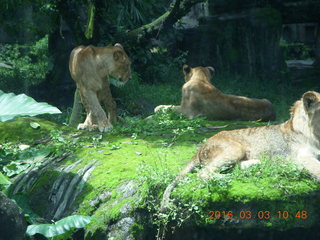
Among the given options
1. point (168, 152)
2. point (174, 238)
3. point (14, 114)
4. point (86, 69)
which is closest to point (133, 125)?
point (86, 69)

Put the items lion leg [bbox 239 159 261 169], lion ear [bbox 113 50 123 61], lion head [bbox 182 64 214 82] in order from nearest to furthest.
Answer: lion leg [bbox 239 159 261 169], lion ear [bbox 113 50 123 61], lion head [bbox 182 64 214 82]

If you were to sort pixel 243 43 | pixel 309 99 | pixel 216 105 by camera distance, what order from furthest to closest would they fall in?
1. pixel 243 43
2. pixel 216 105
3. pixel 309 99

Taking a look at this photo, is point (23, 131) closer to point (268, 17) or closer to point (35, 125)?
point (35, 125)

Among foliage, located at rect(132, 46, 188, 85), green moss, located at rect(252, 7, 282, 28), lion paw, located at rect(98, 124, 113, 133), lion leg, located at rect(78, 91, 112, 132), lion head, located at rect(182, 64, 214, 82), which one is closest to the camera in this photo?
lion paw, located at rect(98, 124, 113, 133)

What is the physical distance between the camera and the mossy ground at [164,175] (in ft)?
17.6

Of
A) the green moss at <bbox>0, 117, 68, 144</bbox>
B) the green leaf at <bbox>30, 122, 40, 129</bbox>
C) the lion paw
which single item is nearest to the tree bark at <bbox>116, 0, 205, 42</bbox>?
the lion paw

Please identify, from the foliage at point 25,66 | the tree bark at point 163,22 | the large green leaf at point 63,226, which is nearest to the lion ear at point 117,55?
the tree bark at point 163,22

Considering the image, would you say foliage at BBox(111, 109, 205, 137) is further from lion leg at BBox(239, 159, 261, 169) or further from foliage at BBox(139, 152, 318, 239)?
foliage at BBox(139, 152, 318, 239)

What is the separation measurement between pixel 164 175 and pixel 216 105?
4.00m

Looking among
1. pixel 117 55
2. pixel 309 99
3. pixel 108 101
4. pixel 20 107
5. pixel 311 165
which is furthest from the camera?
pixel 108 101

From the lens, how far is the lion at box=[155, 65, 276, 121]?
9695 mm

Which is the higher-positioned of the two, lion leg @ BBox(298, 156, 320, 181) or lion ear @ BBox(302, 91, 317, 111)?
lion ear @ BBox(302, 91, 317, 111)

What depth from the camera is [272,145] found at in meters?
6.25
